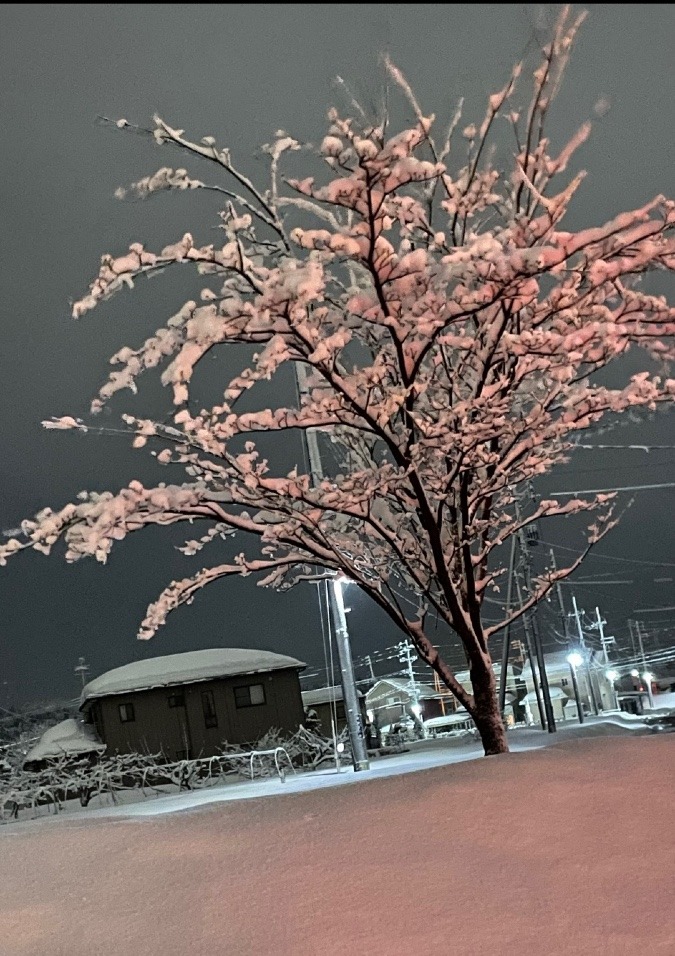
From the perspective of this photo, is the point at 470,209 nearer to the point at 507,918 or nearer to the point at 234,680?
the point at 507,918

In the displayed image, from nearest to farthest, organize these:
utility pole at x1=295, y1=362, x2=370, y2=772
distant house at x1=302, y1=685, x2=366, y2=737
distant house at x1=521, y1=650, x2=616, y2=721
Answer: utility pole at x1=295, y1=362, x2=370, y2=772, distant house at x1=302, y1=685, x2=366, y2=737, distant house at x1=521, y1=650, x2=616, y2=721

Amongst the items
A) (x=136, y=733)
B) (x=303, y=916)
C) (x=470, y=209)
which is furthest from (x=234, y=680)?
(x=303, y=916)

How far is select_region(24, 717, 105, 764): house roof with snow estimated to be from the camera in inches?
1000

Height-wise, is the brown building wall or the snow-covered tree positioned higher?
the snow-covered tree

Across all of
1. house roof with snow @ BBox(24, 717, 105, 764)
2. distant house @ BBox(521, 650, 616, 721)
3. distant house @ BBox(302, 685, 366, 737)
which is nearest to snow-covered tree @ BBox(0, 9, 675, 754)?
house roof with snow @ BBox(24, 717, 105, 764)

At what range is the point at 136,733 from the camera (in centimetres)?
2761

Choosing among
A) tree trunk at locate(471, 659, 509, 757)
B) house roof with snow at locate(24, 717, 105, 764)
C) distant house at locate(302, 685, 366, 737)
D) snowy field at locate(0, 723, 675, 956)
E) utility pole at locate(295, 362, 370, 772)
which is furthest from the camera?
distant house at locate(302, 685, 366, 737)

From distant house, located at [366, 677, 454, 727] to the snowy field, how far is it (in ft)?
124

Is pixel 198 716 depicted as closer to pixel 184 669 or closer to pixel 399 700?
pixel 184 669

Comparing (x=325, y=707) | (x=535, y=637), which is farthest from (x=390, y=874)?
(x=325, y=707)

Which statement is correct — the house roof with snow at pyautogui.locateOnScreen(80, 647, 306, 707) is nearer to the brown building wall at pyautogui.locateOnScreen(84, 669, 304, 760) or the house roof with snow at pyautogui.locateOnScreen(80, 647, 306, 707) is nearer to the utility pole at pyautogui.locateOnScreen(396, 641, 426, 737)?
the brown building wall at pyautogui.locateOnScreen(84, 669, 304, 760)

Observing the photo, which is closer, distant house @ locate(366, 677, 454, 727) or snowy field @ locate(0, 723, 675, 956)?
snowy field @ locate(0, 723, 675, 956)

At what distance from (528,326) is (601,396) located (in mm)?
1228

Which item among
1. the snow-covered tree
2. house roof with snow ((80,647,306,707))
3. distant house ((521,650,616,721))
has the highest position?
the snow-covered tree
